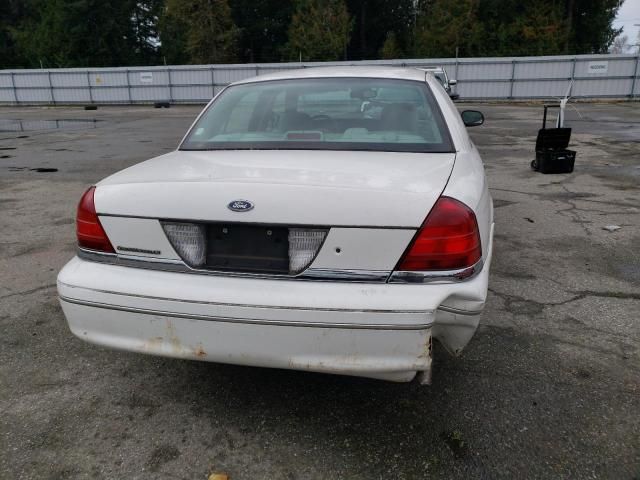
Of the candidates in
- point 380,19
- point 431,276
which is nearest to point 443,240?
point 431,276

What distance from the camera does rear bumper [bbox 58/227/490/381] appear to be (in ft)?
6.33

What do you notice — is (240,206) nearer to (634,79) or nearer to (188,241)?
(188,241)

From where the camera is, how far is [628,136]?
12617 millimetres

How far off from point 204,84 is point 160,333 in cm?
3088

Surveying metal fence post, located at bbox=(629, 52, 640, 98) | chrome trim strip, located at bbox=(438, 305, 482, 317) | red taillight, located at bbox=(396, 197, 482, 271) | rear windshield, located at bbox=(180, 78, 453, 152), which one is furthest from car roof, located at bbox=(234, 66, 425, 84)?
metal fence post, located at bbox=(629, 52, 640, 98)

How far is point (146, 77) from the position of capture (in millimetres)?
31797

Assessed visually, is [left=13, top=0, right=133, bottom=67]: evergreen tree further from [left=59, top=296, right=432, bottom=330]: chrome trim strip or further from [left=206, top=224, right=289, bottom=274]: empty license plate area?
[left=206, top=224, right=289, bottom=274]: empty license plate area

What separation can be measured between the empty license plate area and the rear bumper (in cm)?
6

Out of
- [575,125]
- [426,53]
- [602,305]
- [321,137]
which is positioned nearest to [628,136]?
[575,125]

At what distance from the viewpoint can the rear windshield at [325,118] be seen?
107 inches

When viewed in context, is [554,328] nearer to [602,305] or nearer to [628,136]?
[602,305]

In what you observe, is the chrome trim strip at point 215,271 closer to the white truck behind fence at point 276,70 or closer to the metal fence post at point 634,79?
the white truck behind fence at point 276,70

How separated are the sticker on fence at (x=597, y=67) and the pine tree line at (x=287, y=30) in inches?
500

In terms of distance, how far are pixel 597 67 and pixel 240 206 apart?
29.2 metres
